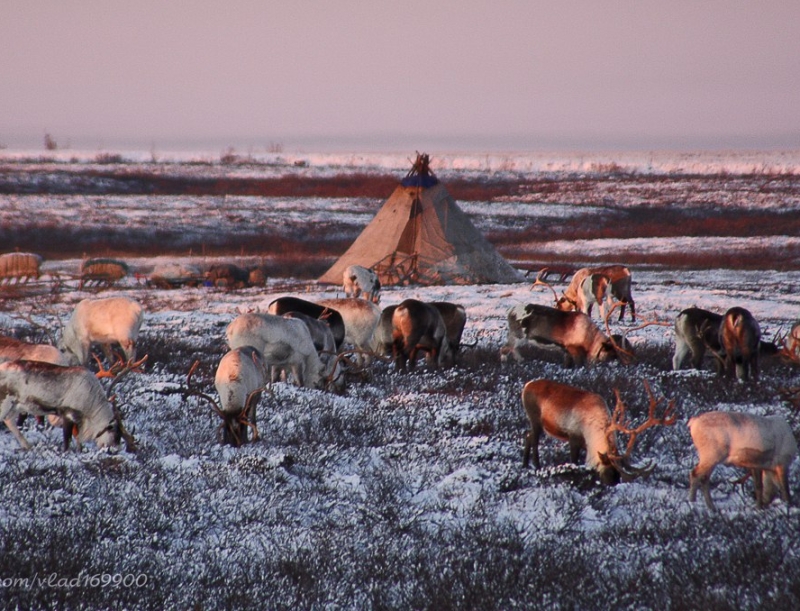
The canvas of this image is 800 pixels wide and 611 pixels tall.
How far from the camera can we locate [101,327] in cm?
1360

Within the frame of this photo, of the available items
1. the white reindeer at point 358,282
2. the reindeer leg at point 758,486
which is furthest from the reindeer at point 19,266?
the reindeer leg at point 758,486

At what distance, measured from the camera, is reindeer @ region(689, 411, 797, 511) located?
762 cm

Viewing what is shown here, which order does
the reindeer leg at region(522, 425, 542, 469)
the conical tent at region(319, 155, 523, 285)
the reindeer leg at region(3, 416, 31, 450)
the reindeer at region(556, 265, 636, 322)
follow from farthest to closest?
the conical tent at region(319, 155, 523, 285)
the reindeer at region(556, 265, 636, 322)
the reindeer leg at region(522, 425, 542, 469)
the reindeer leg at region(3, 416, 31, 450)

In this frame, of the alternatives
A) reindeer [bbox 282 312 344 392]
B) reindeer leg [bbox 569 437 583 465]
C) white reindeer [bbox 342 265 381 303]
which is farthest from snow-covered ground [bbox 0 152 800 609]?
white reindeer [bbox 342 265 381 303]

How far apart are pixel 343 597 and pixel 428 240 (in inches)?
899

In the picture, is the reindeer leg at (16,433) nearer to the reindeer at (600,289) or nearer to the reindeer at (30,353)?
the reindeer at (30,353)

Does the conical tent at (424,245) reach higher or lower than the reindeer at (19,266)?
higher

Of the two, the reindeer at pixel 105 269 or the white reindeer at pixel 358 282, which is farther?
the reindeer at pixel 105 269

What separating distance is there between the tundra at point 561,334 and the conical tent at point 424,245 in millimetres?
13359

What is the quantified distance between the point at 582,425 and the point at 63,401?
531 centimetres

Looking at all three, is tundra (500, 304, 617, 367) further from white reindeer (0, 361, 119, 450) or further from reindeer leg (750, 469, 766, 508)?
white reindeer (0, 361, 119, 450)

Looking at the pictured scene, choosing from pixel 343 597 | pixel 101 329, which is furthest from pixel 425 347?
pixel 343 597

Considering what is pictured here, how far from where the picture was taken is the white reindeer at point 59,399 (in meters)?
8.81

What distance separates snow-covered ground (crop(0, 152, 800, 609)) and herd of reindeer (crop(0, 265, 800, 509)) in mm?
336
